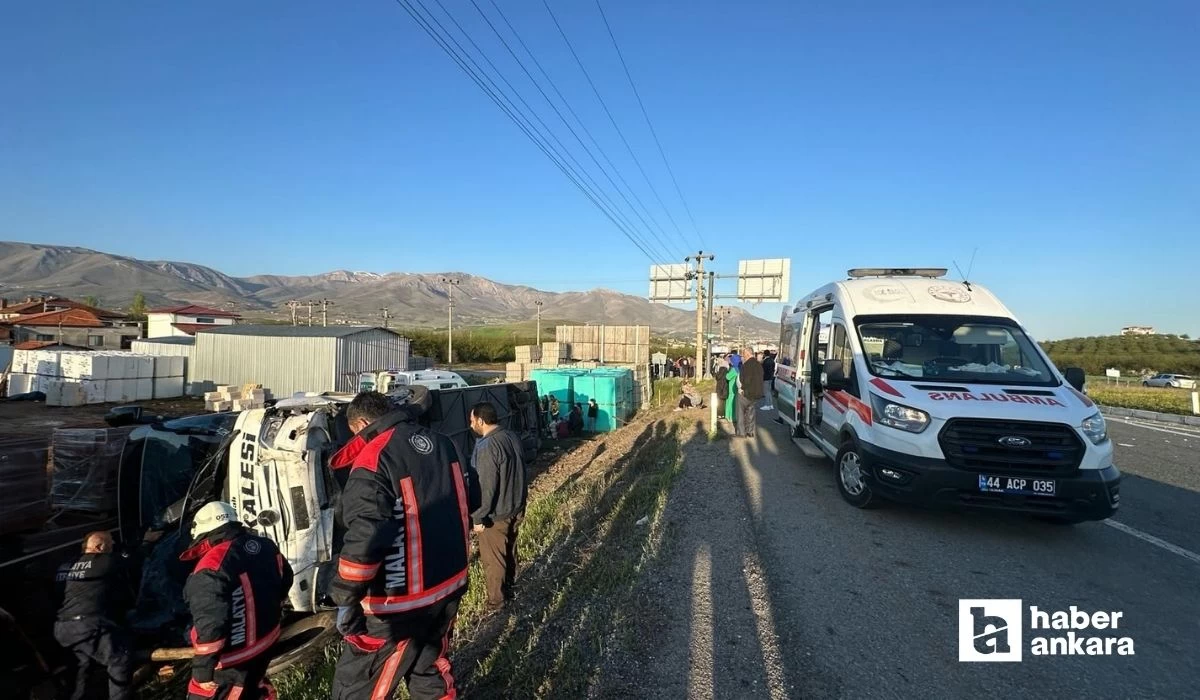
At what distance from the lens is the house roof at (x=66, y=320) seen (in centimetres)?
5262

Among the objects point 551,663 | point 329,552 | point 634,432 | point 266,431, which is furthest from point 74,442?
point 634,432

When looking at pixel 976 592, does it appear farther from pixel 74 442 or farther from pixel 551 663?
pixel 74 442

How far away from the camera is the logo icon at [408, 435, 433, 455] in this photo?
9.19 feet

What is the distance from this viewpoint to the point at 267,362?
103 feet

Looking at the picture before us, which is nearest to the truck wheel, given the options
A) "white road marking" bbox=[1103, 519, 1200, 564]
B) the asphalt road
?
the asphalt road

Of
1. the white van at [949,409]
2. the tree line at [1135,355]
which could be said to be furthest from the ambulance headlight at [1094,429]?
the tree line at [1135,355]

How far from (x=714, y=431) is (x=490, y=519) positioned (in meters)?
7.34

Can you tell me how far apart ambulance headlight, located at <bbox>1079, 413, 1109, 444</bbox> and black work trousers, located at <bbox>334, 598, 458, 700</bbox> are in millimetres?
5510

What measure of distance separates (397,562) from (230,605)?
1.09 metres

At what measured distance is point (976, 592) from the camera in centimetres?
419

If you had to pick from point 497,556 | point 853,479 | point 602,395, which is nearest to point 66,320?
point 602,395

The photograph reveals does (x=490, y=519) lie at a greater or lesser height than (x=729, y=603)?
greater

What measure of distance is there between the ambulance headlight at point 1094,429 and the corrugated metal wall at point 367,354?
99.6 ft

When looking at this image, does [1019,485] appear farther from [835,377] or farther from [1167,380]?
[1167,380]
